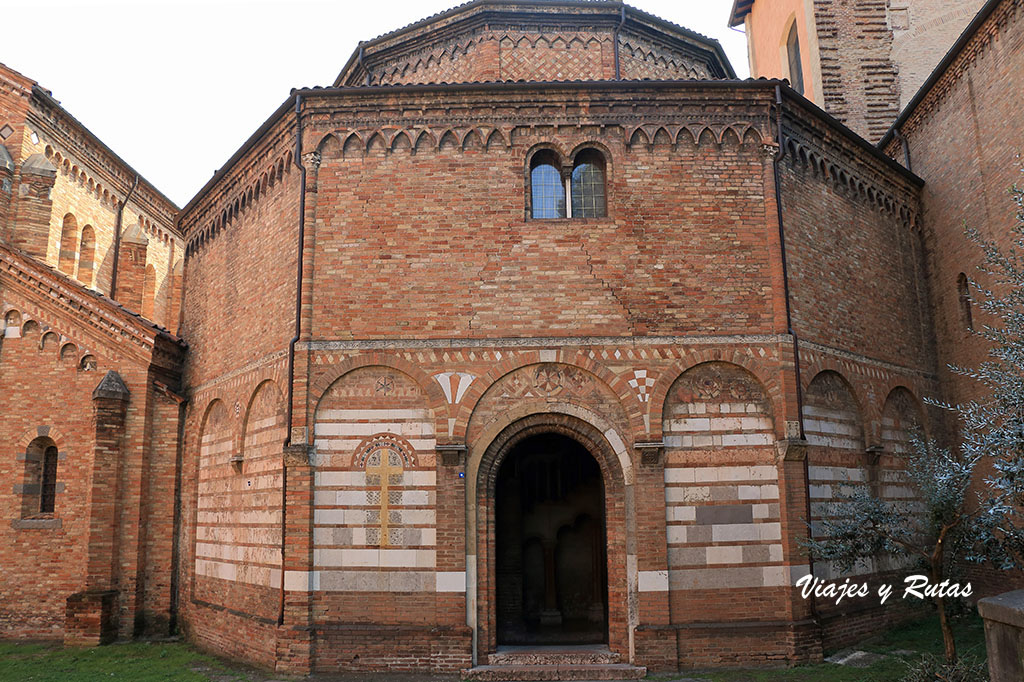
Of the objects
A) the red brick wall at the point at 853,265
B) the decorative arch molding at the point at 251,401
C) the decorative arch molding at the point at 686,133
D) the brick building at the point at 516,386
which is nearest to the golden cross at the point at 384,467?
the brick building at the point at 516,386

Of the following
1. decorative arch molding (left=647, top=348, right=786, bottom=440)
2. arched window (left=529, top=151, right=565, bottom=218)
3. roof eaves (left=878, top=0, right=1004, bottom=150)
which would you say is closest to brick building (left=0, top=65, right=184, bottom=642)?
arched window (left=529, top=151, right=565, bottom=218)

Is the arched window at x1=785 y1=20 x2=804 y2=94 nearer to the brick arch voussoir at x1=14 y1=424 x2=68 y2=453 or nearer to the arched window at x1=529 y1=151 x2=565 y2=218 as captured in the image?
the arched window at x1=529 y1=151 x2=565 y2=218

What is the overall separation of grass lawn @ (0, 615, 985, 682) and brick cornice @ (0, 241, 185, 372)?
206 inches

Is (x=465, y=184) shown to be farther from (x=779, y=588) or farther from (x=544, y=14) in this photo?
(x=779, y=588)

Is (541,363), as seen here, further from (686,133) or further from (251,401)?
(251,401)

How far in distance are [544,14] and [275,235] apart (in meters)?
7.00

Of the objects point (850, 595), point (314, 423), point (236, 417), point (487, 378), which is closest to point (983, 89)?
point (850, 595)

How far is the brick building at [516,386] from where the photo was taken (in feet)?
35.5

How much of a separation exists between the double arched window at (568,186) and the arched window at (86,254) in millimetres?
13534

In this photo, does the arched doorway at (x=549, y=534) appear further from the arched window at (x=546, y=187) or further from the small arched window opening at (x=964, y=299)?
the small arched window opening at (x=964, y=299)

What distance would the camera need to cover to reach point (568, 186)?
12.1m

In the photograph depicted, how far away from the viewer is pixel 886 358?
14.0m

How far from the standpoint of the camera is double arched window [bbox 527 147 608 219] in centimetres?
1209

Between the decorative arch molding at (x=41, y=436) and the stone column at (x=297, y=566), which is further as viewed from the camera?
the decorative arch molding at (x=41, y=436)
